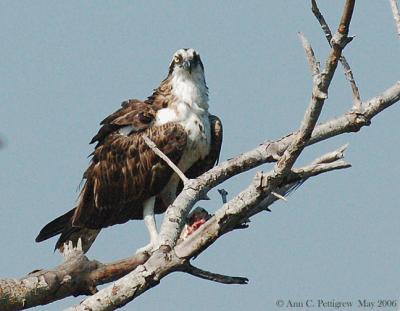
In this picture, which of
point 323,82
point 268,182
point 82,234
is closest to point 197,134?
point 82,234

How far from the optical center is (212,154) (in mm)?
9961

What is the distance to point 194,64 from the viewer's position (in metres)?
Answer: 10.1

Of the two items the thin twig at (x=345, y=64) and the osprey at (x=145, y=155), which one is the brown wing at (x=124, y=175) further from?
the thin twig at (x=345, y=64)

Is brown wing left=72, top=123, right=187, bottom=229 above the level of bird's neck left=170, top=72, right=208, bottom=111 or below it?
below

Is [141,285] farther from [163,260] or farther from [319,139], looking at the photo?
[319,139]

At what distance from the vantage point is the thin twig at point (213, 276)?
21.9 ft

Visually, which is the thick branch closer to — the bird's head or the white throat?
the white throat

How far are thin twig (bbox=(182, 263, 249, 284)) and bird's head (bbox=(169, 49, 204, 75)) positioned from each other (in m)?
3.72

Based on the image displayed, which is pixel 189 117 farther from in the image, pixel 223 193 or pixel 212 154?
pixel 223 193

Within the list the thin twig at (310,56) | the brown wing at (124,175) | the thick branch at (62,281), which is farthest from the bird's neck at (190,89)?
the thin twig at (310,56)

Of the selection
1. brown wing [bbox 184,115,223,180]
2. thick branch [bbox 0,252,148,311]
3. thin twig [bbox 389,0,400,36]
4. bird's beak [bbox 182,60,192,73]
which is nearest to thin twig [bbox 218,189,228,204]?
thick branch [bbox 0,252,148,311]

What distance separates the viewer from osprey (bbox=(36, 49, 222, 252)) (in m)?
9.72

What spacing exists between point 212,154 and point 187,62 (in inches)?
40.5

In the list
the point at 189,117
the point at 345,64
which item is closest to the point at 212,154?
the point at 189,117
